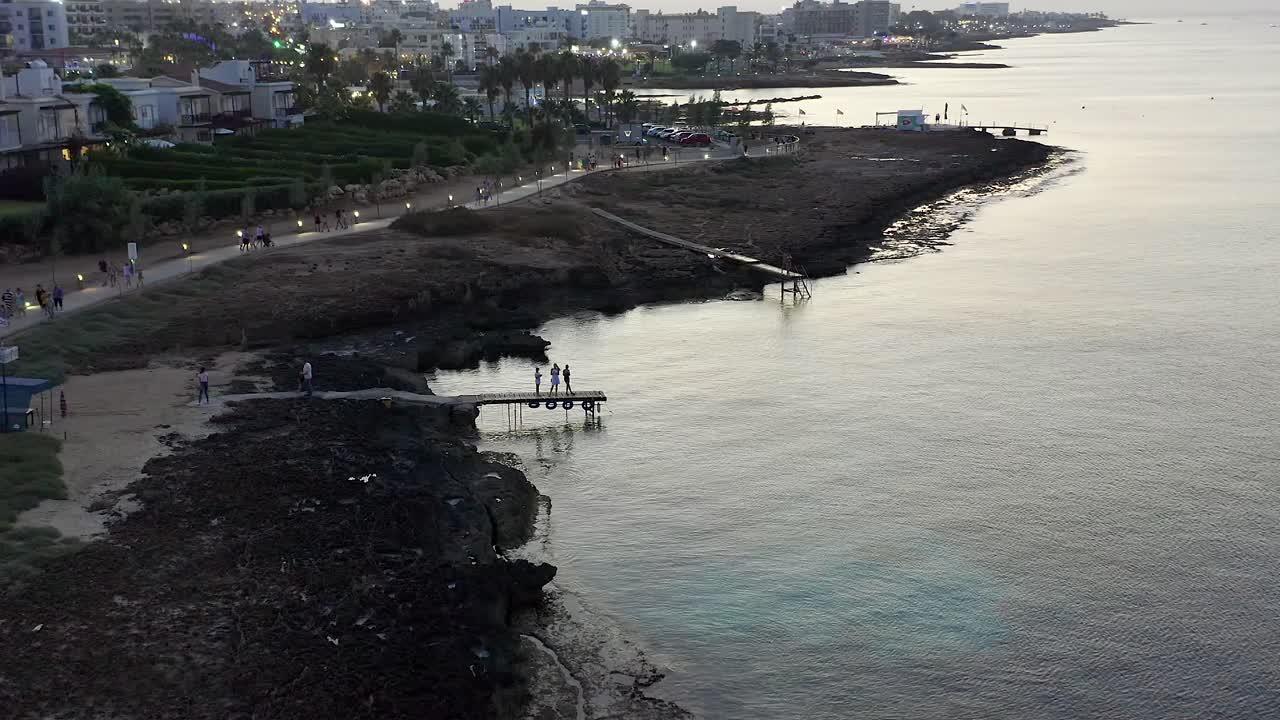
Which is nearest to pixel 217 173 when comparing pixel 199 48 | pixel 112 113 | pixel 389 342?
pixel 112 113

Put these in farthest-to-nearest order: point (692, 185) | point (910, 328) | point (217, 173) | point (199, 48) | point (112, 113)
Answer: point (199, 48) < point (692, 185) < point (112, 113) < point (217, 173) < point (910, 328)

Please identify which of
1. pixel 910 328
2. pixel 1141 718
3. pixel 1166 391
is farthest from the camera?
pixel 910 328

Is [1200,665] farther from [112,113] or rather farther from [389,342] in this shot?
[112,113]

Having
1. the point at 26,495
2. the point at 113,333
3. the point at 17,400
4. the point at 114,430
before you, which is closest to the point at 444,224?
the point at 113,333

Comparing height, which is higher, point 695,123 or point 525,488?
point 695,123

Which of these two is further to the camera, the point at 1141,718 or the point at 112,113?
the point at 112,113

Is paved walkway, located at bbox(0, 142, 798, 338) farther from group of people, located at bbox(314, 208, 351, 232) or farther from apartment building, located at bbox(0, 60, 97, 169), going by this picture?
apartment building, located at bbox(0, 60, 97, 169)
